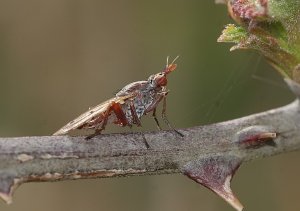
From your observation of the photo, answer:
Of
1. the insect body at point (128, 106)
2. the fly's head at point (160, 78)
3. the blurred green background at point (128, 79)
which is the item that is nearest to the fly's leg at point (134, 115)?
the insect body at point (128, 106)

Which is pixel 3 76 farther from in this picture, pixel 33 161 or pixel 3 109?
pixel 33 161

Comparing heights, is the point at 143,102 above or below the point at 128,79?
above

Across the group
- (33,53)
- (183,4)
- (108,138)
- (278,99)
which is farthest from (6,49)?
(108,138)

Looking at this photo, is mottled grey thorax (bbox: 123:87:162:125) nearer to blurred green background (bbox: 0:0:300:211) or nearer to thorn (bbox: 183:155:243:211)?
thorn (bbox: 183:155:243:211)

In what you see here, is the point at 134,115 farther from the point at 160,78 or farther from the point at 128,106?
the point at 160,78

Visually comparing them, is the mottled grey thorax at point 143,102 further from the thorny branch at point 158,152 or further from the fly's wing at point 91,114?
the thorny branch at point 158,152

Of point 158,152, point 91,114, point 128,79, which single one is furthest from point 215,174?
point 128,79
